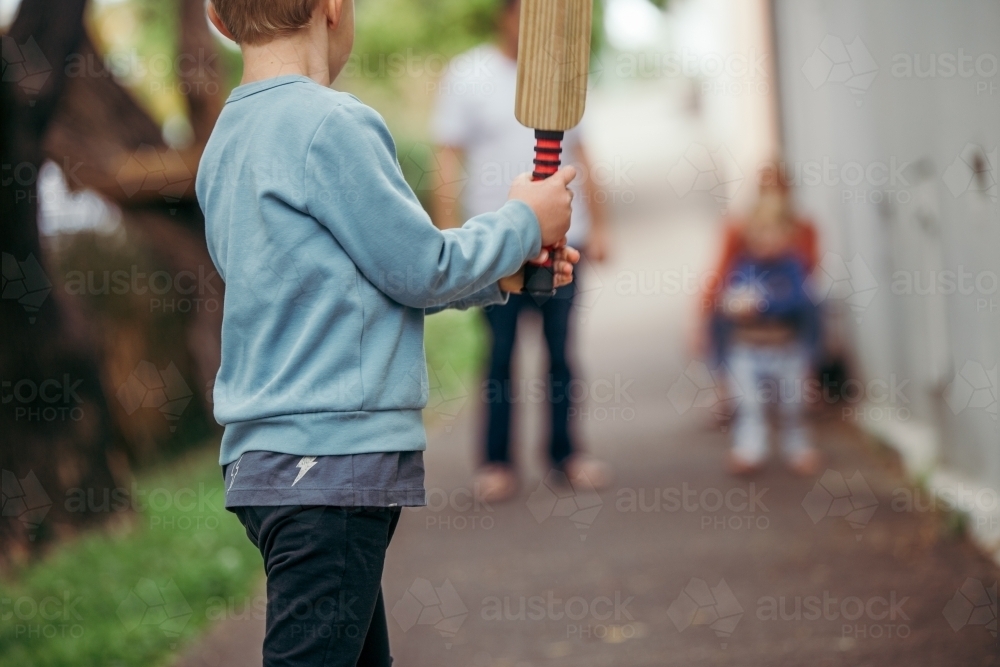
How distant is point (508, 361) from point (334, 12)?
3267 mm

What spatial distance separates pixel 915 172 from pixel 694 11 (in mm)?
11846

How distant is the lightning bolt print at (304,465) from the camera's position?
5.96ft

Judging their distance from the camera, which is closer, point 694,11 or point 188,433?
point 188,433

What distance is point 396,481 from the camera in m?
1.86

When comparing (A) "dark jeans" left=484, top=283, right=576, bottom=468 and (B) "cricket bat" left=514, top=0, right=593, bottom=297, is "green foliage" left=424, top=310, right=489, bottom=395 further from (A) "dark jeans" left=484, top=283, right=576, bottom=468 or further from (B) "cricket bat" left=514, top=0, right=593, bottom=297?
(B) "cricket bat" left=514, top=0, right=593, bottom=297

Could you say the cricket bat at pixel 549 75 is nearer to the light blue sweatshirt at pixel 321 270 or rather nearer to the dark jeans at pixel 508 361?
the light blue sweatshirt at pixel 321 270

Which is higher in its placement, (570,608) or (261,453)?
Result: (261,453)

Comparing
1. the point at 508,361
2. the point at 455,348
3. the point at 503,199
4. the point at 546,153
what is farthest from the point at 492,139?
the point at 455,348

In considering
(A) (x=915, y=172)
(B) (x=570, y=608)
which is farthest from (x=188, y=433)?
(A) (x=915, y=172)

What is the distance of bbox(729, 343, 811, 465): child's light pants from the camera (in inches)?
210

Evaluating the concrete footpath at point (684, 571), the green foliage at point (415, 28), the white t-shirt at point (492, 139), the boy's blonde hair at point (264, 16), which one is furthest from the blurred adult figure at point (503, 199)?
the green foliage at point (415, 28)

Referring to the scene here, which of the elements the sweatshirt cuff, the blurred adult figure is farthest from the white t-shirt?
the sweatshirt cuff

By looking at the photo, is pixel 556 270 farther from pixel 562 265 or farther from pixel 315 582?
pixel 315 582

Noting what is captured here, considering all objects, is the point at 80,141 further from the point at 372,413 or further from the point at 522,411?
the point at 372,413
